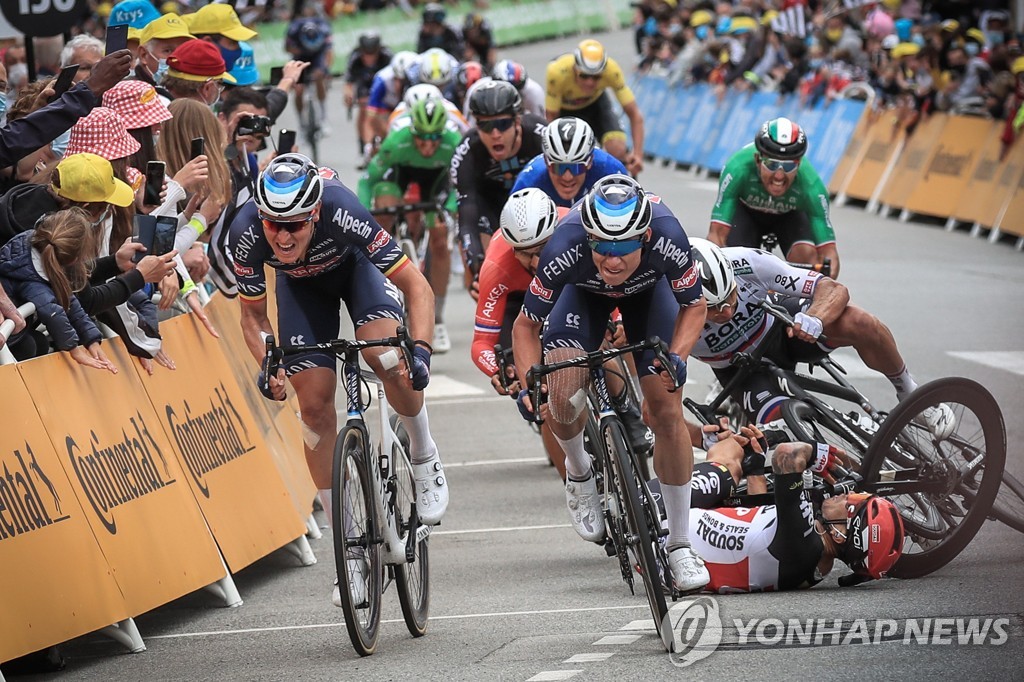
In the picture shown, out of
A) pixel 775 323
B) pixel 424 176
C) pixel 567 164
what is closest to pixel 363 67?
pixel 424 176

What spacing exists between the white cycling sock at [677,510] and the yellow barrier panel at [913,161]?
1455 centimetres

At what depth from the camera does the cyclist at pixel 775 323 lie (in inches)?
320

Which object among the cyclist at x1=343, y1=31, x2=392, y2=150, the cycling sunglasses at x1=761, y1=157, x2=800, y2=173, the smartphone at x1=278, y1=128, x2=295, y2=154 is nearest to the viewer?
the smartphone at x1=278, y1=128, x2=295, y2=154

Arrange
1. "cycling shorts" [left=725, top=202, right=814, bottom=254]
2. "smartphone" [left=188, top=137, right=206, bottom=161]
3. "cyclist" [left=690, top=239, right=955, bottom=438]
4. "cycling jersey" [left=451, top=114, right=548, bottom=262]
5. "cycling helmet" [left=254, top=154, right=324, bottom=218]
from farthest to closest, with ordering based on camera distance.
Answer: "cycling jersey" [left=451, top=114, right=548, bottom=262] < "cycling shorts" [left=725, top=202, right=814, bottom=254] < "smartphone" [left=188, top=137, right=206, bottom=161] < "cyclist" [left=690, top=239, right=955, bottom=438] < "cycling helmet" [left=254, top=154, right=324, bottom=218]

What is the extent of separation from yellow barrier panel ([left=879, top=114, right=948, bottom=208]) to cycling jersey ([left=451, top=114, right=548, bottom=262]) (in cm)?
1043

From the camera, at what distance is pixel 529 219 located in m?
→ 7.99

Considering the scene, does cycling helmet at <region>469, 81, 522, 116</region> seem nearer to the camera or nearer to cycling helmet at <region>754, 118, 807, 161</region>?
the camera

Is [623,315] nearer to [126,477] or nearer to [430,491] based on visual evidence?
[430,491]

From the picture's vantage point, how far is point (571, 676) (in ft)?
19.6

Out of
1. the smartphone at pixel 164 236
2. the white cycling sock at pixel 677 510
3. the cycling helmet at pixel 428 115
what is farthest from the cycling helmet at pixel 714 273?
the cycling helmet at pixel 428 115

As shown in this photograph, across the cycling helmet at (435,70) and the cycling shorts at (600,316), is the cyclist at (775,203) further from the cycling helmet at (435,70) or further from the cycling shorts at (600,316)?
the cycling helmet at (435,70)

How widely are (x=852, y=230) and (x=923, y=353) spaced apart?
7722mm

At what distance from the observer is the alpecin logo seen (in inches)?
270

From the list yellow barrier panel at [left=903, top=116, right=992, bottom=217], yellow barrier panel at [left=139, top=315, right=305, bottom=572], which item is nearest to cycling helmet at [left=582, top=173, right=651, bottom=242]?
yellow barrier panel at [left=139, top=315, right=305, bottom=572]
